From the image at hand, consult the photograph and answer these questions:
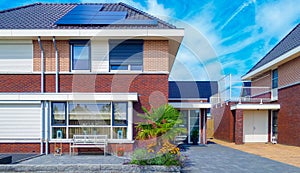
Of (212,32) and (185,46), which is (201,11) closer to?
(212,32)

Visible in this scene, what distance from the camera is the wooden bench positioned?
34.4 ft

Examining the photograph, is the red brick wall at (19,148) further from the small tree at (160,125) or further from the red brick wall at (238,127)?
the red brick wall at (238,127)

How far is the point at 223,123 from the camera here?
20.4 meters

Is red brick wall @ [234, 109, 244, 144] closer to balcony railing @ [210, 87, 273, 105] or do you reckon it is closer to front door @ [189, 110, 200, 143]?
balcony railing @ [210, 87, 273, 105]

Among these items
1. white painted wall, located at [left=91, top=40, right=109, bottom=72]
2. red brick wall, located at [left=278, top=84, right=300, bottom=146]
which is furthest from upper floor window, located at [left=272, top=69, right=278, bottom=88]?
white painted wall, located at [left=91, top=40, right=109, bottom=72]

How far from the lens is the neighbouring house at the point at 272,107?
15.8 metres

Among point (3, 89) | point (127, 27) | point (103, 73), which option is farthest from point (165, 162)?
point (3, 89)

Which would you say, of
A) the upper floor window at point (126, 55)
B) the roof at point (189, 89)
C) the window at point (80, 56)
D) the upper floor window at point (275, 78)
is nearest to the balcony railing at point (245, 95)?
the upper floor window at point (275, 78)

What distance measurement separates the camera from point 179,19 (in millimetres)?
13992

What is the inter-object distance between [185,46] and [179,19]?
5.03 ft

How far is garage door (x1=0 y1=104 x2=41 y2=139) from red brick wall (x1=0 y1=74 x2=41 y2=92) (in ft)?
2.68

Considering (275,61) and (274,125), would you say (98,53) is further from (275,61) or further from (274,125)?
(274,125)

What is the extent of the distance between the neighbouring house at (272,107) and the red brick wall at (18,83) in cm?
1276

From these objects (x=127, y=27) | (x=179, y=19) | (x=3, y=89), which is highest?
(x=179, y=19)
